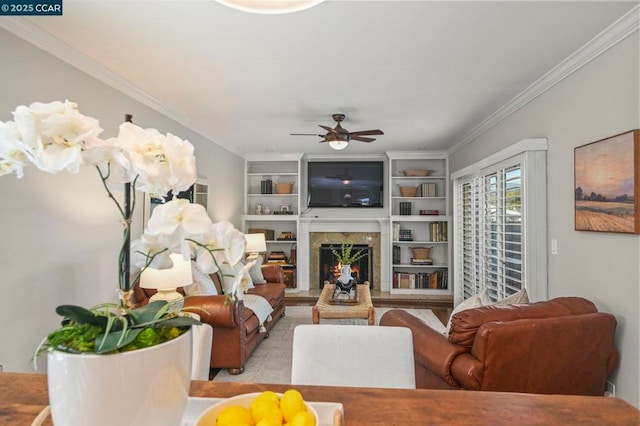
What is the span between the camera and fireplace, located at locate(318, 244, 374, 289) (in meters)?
6.56

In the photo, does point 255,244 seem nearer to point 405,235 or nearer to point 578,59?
point 405,235

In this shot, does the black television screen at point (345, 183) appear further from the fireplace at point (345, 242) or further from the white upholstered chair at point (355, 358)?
the white upholstered chair at point (355, 358)

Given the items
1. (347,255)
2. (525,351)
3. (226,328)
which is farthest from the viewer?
(347,255)

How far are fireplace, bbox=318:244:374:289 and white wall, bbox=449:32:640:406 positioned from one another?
3.73 meters

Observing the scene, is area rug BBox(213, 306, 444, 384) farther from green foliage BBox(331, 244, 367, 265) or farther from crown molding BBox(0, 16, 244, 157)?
crown molding BBox(0, 16, 244, 157)

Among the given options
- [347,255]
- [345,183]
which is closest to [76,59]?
[347,255]

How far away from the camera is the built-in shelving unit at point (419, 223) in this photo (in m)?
6.24

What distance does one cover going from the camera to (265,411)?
71 cm

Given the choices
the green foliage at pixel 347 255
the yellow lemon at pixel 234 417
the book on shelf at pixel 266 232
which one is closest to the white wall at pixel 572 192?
the green foliage at pixel 347 255

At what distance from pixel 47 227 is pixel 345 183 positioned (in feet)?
16.0

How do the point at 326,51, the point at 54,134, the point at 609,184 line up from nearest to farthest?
the point at 54,134 < the point at 609,184 < the point at 326,51

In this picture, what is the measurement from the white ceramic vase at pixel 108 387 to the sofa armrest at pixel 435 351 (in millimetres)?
1660

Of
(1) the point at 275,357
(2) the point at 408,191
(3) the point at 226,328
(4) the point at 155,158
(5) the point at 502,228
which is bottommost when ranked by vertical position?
(1) the point at 275,357

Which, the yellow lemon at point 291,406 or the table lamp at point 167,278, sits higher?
the yellow lemon at point 291,406
